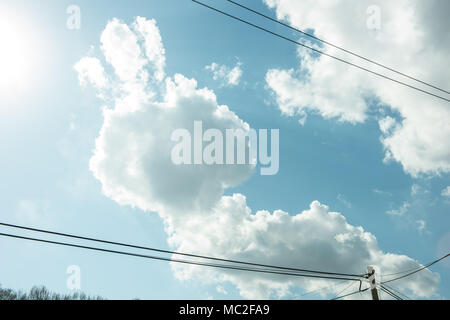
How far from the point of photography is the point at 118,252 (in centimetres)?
875
